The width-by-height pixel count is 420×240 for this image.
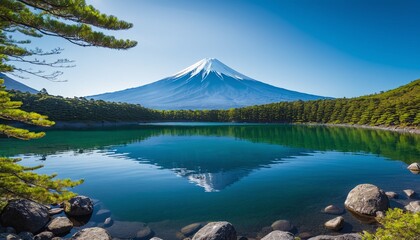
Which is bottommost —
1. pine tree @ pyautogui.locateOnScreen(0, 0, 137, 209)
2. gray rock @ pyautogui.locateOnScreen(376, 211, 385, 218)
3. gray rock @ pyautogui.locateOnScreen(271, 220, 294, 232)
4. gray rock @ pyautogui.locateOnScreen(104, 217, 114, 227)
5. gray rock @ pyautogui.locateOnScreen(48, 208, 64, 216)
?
gray rock @ pyautogui.locateOnScreen(271, 220, 294, 232)

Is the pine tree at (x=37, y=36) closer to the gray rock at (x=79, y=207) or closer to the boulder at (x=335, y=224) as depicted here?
the gray rock at (x=79, y=207)

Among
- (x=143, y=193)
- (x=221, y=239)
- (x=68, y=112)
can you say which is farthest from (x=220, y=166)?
(x=68, y=112)

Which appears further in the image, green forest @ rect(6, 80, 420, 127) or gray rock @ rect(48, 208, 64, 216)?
green forest @ rect(6, 80, 420, 127)

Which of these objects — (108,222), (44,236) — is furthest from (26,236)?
(108,222)

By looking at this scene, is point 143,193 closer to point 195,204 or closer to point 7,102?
point 195,204

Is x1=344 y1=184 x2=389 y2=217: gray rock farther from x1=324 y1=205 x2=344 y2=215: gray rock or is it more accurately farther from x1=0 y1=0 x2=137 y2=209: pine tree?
x1=0 y1=0 x2=137 y2=209: pine tree

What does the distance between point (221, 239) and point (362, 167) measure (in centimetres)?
1866

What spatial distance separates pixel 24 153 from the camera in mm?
27766

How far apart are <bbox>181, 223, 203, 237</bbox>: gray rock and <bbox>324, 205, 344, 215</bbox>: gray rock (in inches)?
242

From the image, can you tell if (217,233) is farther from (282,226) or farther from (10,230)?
(10,230)

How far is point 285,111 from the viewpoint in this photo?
95.2m

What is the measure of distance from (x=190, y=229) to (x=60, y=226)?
5.14 m

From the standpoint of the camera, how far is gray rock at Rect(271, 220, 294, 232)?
9911mm

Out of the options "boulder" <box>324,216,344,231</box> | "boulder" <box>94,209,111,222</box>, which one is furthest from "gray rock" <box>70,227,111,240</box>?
"boulder" <box>324,216,344,231</box>
